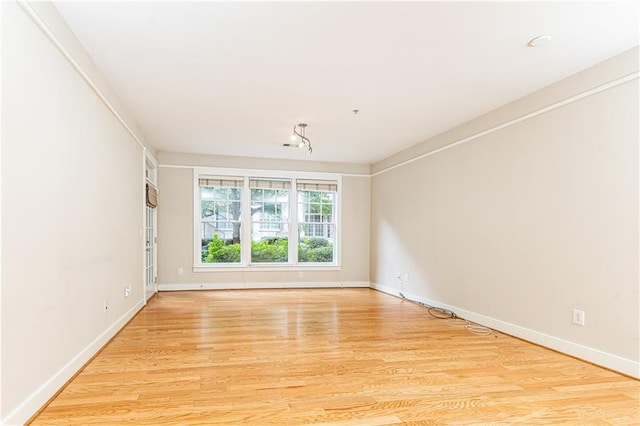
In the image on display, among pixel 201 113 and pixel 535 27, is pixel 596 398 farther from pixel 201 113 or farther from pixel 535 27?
pixel 201 113

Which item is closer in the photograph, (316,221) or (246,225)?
(246,225)

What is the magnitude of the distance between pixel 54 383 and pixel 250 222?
4.90m

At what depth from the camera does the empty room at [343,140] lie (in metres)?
2.25

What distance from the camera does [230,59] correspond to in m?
3.14

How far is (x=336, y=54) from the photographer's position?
3.04 metres

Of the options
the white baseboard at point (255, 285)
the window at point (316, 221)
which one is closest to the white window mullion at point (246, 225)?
the white baseboard at point (255, 285)

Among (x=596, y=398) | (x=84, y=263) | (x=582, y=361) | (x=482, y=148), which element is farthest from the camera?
(x=482, y=148)

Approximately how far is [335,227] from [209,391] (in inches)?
209

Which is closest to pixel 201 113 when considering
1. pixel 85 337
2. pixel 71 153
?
pixel 71 153

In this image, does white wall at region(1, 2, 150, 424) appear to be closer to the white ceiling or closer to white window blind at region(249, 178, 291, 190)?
the white ceiling

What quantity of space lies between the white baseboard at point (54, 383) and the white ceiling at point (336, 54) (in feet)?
7.69

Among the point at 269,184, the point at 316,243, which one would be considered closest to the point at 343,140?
the point at 269,184

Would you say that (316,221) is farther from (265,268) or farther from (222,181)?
(222,181)

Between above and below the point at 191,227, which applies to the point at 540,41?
above
